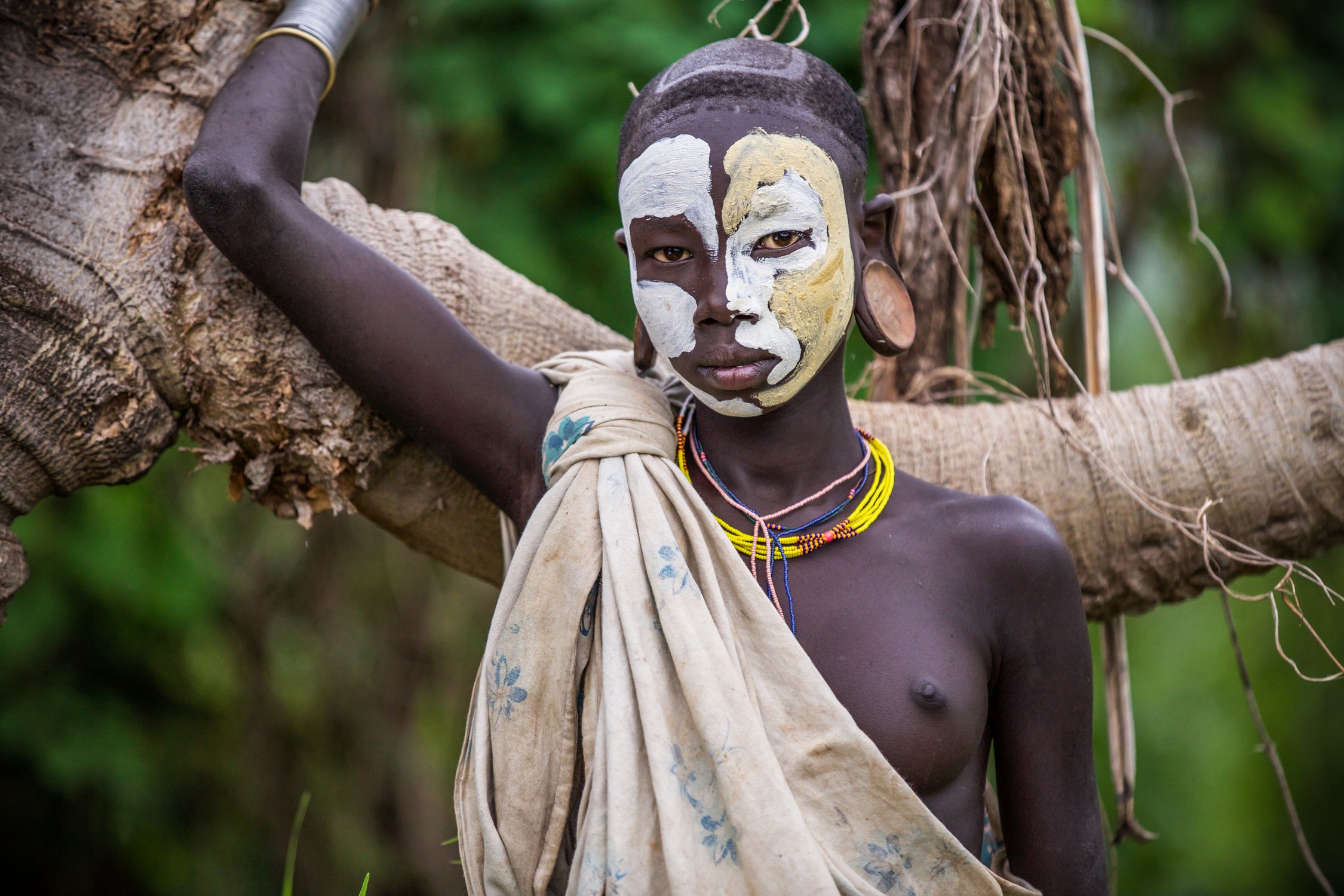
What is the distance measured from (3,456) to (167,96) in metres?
0.66

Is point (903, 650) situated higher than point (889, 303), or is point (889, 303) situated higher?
point (889, 303)

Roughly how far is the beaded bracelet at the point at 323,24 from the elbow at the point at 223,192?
0.29m

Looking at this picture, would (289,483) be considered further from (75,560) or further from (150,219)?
(75,560)

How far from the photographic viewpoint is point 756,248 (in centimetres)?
159

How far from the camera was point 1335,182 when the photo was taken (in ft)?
12.1

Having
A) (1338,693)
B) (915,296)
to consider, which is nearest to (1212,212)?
(915,296)

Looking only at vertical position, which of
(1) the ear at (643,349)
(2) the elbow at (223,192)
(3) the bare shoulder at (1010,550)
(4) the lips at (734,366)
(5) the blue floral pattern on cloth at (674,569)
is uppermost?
(2) the elbow at (223,192)

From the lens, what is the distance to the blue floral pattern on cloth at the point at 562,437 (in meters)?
1.69

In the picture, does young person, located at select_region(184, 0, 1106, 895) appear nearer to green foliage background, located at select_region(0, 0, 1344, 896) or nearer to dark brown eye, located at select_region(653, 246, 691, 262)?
dark brown eye, located at select_region(653, 246, 691, 262)

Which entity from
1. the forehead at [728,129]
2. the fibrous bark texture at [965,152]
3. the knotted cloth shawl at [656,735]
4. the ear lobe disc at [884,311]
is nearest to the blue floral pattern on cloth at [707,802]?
the knotted cloth shawl at [656,735]

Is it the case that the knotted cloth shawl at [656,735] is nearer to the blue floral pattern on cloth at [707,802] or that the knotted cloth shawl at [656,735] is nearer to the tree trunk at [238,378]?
the blue floral pattern on cloth at [707,802]

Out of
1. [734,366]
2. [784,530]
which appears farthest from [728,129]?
[784,530]

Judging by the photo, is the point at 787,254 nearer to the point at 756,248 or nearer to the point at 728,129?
the point at 756,248

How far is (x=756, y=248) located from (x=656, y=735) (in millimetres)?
701
